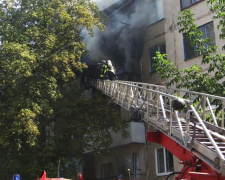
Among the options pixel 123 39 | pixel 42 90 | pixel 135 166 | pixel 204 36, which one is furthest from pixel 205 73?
pixel 123 39

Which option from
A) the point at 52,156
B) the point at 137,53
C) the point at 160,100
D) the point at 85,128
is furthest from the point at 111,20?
the point at 160,100

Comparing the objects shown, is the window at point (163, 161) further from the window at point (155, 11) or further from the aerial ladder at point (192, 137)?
the window at point (155, 11)

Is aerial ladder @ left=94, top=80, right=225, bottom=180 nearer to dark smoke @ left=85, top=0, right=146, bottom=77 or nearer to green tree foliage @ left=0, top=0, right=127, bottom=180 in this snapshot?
green tree foliage @ left=0, top=0, right=127, bottom=180

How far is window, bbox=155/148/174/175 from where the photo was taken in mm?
14723

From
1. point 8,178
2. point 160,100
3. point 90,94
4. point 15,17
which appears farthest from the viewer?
point 90,94

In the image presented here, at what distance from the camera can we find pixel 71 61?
13953mm

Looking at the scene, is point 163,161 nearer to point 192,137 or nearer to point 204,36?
point 204,36

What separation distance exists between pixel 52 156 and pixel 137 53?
7089mm

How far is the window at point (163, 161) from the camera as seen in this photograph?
14.7 meters

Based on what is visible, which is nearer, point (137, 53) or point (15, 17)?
point (15, 17)

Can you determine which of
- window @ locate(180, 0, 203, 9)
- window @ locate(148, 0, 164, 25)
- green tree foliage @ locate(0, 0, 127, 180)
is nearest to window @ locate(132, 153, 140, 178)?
green tree foliage @ locate(0, 0, 127, 180)

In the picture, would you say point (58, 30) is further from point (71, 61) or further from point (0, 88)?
point (0, 88)

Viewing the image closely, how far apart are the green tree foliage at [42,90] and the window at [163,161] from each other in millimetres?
2253

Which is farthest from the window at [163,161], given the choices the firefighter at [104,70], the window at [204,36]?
the window at [204,36]
